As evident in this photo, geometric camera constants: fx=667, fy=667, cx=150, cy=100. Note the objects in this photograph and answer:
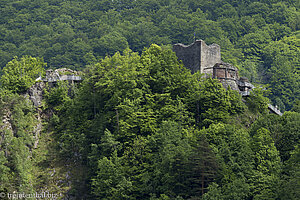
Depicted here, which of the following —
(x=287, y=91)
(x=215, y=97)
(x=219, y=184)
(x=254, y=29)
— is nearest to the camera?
(x=219, y=184)

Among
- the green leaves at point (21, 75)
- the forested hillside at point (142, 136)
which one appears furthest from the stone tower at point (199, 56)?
the green leaves at point (21, 75)

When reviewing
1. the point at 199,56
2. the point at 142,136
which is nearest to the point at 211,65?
the point at 199,56

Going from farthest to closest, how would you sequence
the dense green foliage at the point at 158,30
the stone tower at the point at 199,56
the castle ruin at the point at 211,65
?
the dense green foliage at the point at 158,30 < the stone tower at the point at 199,56 < the castle ruin at the point at 211,65

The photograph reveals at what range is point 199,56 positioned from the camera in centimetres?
6962

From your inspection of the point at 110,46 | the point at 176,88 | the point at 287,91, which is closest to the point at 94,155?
the point at 176,88

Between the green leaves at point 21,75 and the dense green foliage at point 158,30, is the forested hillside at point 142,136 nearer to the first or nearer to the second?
the green leaves at point 21,75

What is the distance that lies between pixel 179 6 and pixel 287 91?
1844 inches

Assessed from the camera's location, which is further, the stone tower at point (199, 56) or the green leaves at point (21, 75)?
the stone tower at point (199, 56)

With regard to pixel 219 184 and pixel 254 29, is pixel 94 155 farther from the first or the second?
pixel 254 29

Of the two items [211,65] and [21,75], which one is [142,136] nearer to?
[211,65]

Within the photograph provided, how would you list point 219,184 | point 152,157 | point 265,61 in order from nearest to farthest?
point 219,184 < point 152,157 < point 265,61

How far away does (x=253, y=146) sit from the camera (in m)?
58.6

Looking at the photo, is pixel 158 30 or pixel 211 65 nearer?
pixel 211 65

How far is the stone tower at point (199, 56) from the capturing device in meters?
69.6
